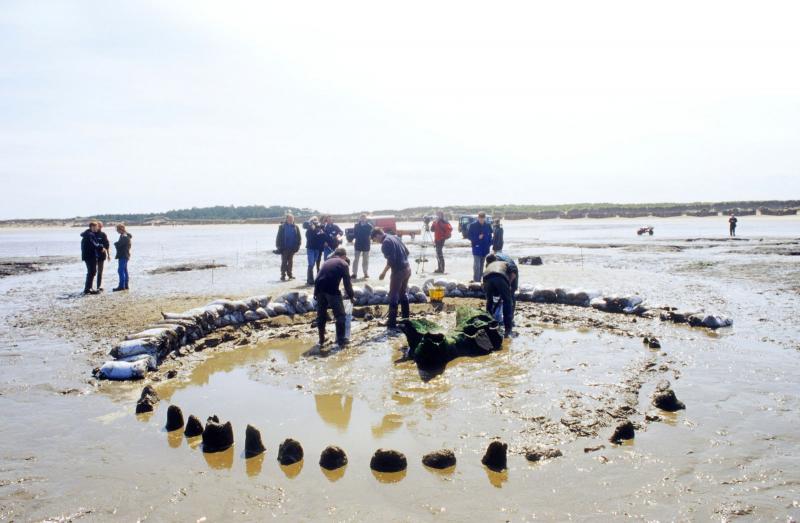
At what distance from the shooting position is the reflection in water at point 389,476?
4.33 meters

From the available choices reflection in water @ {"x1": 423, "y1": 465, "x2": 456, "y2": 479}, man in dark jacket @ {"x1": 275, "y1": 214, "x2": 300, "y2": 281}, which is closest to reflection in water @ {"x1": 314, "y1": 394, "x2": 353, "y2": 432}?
reflection in water @ {"x1": 423, "y1": 465, "x2": 456, "y2": 479}

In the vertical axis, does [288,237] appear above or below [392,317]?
above

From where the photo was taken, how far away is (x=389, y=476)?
4.39 m

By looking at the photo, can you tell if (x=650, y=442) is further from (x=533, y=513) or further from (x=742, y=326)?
(x=742, y=326)

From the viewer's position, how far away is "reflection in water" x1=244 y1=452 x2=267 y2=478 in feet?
14.9

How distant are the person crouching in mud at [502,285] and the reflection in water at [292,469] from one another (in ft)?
16.7

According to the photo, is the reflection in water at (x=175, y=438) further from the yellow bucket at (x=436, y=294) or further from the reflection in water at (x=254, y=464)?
the yellow bucket at (x=436, y=294)

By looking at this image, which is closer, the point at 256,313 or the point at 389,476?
the point at 389,476

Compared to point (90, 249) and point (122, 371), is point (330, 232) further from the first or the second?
point (122, 371)

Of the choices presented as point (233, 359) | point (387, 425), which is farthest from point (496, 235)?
point (387, 425)

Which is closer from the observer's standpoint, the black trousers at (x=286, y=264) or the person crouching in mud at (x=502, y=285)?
the person crouching in mud at (x=502, y=285)

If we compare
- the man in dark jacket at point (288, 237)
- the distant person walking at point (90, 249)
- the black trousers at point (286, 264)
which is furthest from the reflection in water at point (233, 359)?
the distant person walking at point (90, 249)

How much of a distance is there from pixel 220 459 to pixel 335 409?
1464mm

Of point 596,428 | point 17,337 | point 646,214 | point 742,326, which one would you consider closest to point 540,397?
point 596,428
